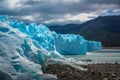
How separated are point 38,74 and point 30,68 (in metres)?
0.41

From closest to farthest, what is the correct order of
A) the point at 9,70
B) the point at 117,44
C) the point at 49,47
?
the point at 9,70 < the point at 49,47 < the point at 117,44

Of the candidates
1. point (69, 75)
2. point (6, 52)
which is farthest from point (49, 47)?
point (6, 52)

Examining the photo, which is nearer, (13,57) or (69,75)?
(13,57)

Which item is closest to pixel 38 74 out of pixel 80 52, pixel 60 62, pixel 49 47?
pixel 60 62

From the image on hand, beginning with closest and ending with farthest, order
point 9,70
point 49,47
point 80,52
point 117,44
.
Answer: point 9,70 < point 49,47 < point 80,52 < point 117,44

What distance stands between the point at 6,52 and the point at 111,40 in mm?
152682

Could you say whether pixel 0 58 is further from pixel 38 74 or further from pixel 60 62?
pixel 60 62

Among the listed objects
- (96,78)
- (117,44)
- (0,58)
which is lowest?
(96,78)

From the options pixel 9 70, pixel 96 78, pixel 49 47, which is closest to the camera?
pixel 9 70

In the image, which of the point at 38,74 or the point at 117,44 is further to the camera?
the point at 117,44

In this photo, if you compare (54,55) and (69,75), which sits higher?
(54,55)

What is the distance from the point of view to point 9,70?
43.1 feet

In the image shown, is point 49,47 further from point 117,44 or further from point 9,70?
point 117,44

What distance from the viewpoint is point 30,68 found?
13609 millimetres
